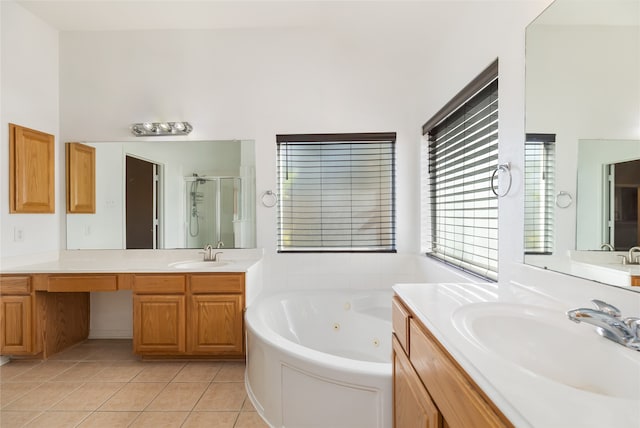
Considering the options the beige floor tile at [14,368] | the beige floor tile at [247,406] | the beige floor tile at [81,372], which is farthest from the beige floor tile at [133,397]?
the beige floor tile at [14,368]

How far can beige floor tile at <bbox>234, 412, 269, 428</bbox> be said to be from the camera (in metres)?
1.73

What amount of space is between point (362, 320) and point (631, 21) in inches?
89.6

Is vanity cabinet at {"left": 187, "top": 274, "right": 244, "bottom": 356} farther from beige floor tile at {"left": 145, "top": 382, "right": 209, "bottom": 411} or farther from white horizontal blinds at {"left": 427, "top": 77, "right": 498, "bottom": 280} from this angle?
white horizontal blinds at {"left": 427, "top": 77, "right": 498, "bottom": 280}

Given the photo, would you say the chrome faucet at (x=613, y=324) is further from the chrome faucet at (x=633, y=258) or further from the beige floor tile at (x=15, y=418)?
the beige floor tile at (x=15, y=418)

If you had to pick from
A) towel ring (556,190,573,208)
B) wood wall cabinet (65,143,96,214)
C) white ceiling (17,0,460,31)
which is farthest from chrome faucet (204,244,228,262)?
towel ring (556,190,573,208)

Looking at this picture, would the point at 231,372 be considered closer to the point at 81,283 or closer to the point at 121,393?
the point at 121,393

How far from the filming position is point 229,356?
2.47 metres

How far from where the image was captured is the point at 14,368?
2.40 meters

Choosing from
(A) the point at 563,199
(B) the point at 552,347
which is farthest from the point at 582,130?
(B) the point at 552,347

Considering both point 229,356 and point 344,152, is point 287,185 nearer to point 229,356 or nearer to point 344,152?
point 344,152

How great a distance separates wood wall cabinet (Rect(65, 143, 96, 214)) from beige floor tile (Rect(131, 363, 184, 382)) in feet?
5.34

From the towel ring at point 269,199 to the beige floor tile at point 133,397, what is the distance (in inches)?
63.6

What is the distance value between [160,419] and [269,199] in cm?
180

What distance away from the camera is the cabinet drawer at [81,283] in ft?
7.95
